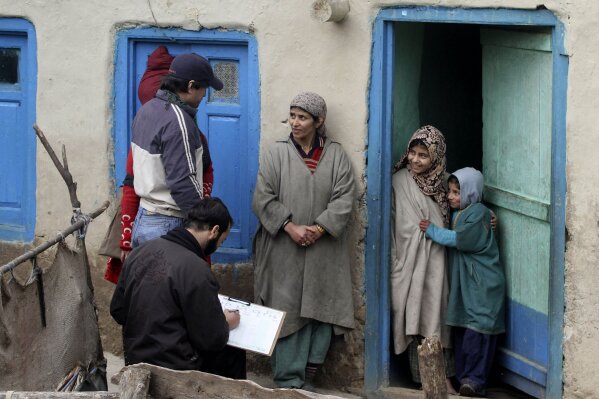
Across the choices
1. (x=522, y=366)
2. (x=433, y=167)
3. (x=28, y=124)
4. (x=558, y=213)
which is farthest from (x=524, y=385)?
(x=28, y=124)

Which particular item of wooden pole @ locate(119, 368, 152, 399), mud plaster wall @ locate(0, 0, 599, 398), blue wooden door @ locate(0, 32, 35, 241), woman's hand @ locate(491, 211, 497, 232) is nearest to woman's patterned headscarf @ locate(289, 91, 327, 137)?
mud plaster wall @ locate(0, 0, 599, 398)

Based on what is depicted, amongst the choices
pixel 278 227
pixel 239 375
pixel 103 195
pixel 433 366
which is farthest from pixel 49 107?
pixel 433 366

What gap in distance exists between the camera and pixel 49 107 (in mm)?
7703

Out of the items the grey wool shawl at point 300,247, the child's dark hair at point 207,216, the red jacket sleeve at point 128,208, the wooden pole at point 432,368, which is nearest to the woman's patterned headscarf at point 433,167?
the grey wool shawl at point 300,247

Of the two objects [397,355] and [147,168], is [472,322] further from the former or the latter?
[147,168]

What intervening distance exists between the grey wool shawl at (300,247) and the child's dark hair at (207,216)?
1218mm

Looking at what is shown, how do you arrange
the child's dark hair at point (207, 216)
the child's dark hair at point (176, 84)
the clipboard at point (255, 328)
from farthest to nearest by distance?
the child's dark hair at point (176, 84), the clipboard at point (255, 328), the child's dark hair at point (207, 216)

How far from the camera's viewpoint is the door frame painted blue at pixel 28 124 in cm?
776

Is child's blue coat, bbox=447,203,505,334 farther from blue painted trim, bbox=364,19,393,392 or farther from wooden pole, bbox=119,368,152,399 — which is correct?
wooden pole, bbox=119,368,152,399

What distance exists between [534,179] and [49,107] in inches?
122

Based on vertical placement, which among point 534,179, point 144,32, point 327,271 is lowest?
point 327,271

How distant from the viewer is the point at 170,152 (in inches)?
245

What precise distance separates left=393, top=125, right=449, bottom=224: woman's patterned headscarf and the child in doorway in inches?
4.9

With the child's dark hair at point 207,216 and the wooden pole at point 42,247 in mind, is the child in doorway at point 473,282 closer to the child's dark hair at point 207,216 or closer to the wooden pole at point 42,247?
the child's dark hair at point 207,216
